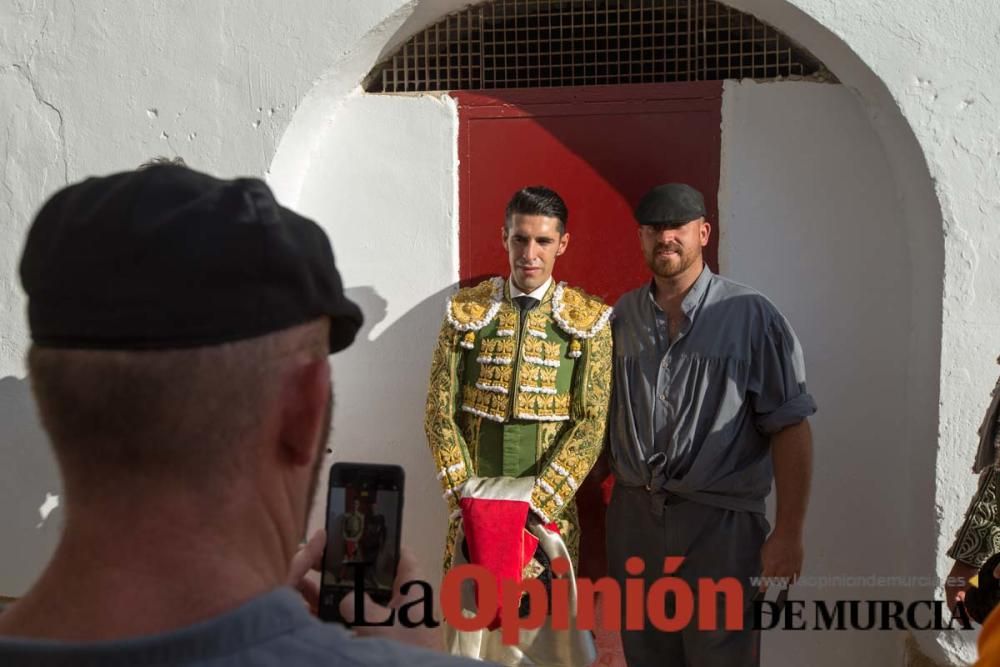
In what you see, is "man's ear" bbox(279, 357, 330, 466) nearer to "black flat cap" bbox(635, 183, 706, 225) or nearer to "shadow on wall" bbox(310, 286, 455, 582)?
"black flat cap" bbox(635, 183, 706, 225)

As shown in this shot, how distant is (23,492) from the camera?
420 centimetres

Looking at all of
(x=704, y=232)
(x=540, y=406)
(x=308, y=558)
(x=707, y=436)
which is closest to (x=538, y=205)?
(x=704, y=232)

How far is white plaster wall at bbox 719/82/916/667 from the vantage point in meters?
3.81

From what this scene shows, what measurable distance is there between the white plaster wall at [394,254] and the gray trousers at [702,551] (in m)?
0.93

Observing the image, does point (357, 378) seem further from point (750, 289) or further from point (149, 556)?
point (149, 556)

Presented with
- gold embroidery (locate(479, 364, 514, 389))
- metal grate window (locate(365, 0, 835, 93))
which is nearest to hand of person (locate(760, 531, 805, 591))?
gold embroidery (locate(479, 364, 514, 389))

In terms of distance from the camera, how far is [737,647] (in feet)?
11.3

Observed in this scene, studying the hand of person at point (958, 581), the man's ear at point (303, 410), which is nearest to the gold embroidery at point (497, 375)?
the hand of person at point (958, 581)

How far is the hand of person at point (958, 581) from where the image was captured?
2988 mm

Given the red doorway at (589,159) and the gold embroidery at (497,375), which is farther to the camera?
the red doorway at (589,159)

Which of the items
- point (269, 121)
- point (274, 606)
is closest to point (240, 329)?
point (274, 606)

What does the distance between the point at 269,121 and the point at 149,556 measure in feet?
10.6

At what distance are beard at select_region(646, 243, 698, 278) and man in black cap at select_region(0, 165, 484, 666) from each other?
2.66m

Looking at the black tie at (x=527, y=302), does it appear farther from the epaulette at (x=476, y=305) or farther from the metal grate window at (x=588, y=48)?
the metal grate window at (x=588, y=48)
